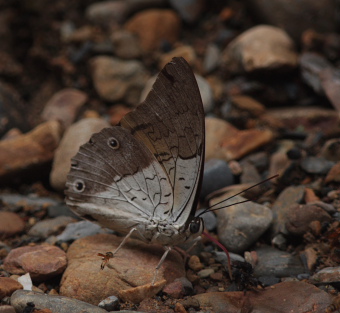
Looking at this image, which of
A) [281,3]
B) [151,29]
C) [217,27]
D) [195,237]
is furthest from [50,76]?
[195,237]

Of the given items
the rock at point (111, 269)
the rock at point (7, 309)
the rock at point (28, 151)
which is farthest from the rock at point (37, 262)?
the rock at point (28, 151)

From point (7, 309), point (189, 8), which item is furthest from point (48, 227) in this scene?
point (189, 8)

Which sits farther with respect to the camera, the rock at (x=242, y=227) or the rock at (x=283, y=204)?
the rock at (x=283, y=204)

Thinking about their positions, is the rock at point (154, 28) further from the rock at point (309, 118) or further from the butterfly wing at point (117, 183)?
the butterfly wing at point (117, 183)

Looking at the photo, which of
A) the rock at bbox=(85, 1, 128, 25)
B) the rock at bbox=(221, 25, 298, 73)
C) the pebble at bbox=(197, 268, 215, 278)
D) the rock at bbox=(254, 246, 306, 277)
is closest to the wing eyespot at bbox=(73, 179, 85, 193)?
the pebble at bbox=(197, 268, 215, 278)

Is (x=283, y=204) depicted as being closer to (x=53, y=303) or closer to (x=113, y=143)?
(x=113, y=143)

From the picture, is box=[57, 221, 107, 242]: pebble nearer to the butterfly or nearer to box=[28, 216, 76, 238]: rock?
box=[28, 216, 76, 238]: rock
